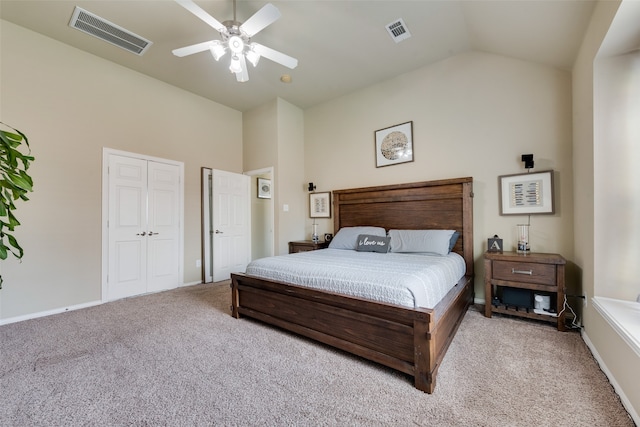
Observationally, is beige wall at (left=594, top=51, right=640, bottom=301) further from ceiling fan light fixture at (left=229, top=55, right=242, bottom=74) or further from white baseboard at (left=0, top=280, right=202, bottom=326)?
white baseboard at (left=0, top=280, right=202, bottom=326)

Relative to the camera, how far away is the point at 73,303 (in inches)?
123

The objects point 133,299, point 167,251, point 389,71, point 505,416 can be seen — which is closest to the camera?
point 505,416

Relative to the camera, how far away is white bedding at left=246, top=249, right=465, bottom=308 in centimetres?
175

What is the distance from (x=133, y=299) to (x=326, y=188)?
3334mm

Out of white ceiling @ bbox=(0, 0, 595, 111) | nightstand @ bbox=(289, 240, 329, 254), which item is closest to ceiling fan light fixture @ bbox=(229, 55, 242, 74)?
white ceiling @ bbox=(0, 0, 595, 111)

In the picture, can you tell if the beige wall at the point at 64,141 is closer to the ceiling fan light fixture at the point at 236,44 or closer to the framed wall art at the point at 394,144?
the ceiling fan light fixture at the point at 236,44

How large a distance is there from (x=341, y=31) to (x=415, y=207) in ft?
7.72

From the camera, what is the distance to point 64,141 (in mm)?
3107

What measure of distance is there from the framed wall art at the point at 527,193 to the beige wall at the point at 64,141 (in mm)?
4777

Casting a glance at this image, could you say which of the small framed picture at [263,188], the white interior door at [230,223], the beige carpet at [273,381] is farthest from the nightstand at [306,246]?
the small framed picture at [263,188]

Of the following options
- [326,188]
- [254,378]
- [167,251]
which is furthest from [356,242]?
[167,251]

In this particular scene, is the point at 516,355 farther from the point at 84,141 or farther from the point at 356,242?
the point at 84,141

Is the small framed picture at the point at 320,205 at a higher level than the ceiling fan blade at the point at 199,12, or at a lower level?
lower

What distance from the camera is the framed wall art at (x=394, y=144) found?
147 inches
